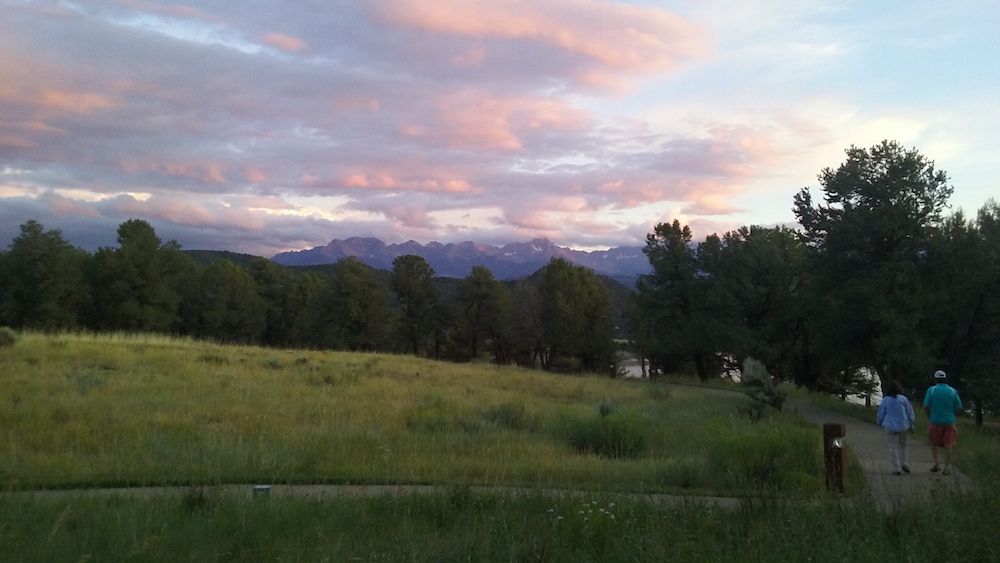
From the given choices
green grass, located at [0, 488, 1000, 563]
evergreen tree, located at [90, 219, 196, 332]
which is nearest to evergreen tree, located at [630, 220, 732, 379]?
green grass, located at [0, 488, 1000, 563]

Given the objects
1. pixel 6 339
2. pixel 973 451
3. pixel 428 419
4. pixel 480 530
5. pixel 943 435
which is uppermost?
pixel 943 435

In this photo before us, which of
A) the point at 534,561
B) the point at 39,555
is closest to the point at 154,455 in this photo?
the point at 39,555

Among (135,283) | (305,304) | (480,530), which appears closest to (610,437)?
(480,530)

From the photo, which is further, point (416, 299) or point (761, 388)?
point (416, 299)

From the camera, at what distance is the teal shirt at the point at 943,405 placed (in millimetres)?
11797

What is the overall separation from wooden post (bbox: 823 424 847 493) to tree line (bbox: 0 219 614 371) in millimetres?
56355

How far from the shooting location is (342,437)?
A: 1178cm

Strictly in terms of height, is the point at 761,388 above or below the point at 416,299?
below

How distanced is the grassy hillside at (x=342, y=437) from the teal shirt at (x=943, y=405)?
226 centimetres

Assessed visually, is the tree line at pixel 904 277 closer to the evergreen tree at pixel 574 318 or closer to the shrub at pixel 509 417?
the shrub at pixel 509 417

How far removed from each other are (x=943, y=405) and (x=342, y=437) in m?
10.2

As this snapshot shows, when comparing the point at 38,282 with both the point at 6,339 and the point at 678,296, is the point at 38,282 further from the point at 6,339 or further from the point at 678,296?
the point at 678,296

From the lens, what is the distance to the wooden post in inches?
360

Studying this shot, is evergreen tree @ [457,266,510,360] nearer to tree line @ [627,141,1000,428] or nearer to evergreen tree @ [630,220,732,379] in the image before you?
evergreen tree @ [630,220,732,379]
